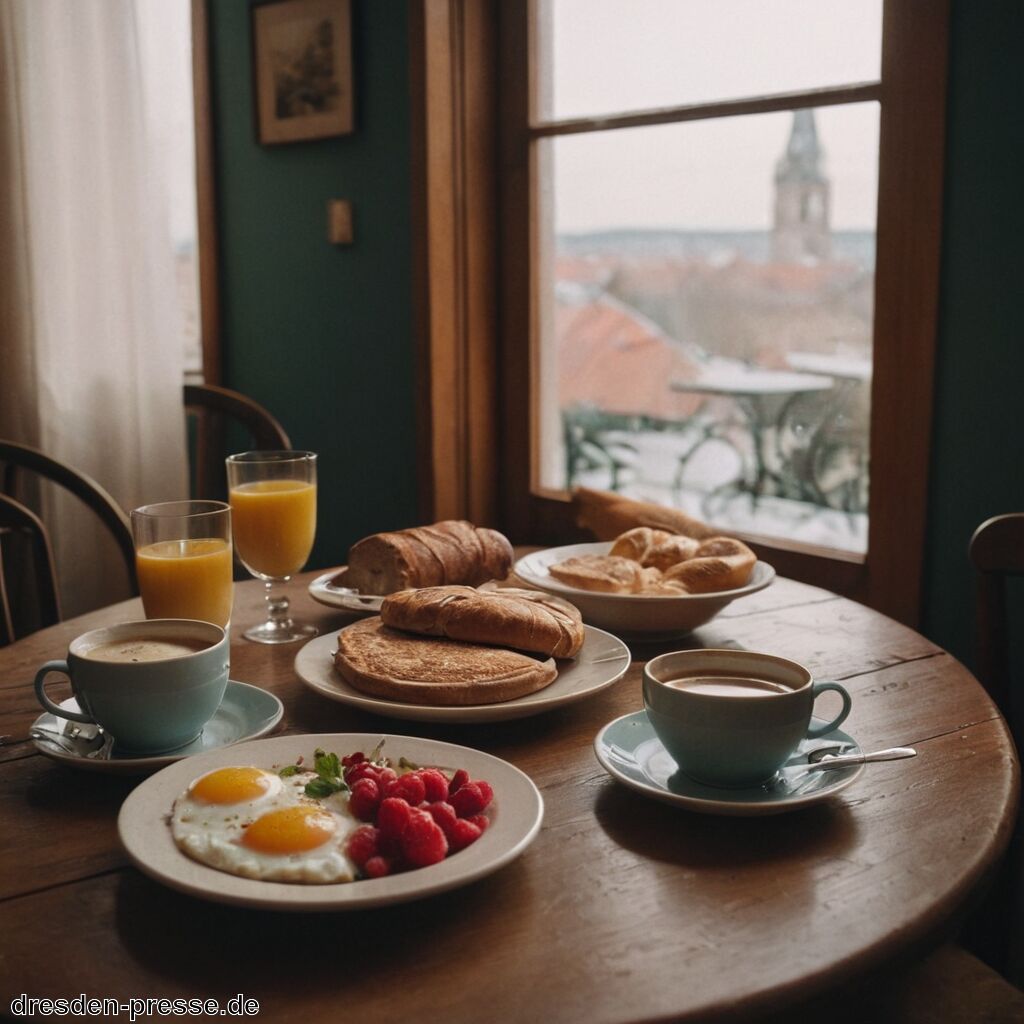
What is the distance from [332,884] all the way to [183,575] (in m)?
0.61

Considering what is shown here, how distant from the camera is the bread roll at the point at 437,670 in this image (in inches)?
40.9

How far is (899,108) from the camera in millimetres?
1962

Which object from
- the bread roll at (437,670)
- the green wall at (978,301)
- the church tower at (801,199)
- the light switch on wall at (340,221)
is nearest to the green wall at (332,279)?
the light switch on wall at (340,221)

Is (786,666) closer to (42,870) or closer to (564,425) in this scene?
(42,870)

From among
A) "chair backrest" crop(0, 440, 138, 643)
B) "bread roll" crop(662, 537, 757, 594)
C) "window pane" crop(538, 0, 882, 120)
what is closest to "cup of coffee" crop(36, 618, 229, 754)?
"bread roll" crop(662, 537, 757, 594)

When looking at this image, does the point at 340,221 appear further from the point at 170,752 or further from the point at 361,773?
the point at 361,773

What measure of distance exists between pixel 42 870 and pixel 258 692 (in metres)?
0.32

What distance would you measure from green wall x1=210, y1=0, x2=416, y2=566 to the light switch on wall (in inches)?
0.9

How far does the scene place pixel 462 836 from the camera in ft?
2.52

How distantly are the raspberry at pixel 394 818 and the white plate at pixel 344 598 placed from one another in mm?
663

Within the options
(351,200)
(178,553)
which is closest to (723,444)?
(351,200)

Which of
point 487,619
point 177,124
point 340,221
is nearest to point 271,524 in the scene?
A: point 487,619

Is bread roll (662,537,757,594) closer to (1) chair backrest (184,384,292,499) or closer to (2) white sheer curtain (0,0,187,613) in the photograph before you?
(1) chair backrest (184,384,292,499)

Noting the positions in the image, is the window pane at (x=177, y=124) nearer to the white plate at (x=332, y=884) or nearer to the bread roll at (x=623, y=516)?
the bread roll at (x=623, y=516)
